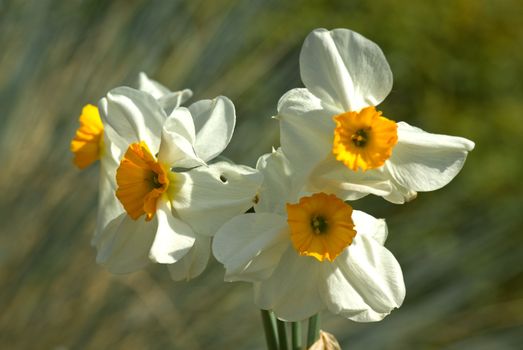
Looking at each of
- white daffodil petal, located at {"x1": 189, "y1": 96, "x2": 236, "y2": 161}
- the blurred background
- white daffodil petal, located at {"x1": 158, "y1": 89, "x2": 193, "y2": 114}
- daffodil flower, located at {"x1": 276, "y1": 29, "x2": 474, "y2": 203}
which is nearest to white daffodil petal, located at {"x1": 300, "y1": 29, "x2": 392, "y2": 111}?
daffodil flower, located at {"x1": 276, "y1": 29, "x2": 474, "y2": 203}

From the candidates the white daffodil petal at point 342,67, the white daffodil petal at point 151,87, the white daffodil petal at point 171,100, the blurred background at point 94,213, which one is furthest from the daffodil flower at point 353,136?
the blurred background at point 94,213

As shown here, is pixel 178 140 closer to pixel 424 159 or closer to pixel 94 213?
pixel 424 159

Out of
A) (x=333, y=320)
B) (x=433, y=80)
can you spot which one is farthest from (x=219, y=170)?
(x=433, y=80)

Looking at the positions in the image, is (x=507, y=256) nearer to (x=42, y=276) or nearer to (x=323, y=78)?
(x=42, y=276)

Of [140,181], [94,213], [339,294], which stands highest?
[140,181]

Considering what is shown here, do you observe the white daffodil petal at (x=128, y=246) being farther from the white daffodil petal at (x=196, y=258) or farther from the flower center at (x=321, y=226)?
the flower center at (x=321, y=226)

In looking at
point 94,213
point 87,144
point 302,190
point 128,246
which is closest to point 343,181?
point 302,190
